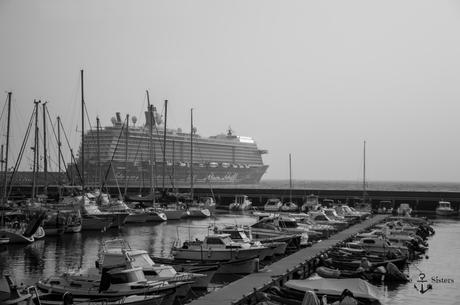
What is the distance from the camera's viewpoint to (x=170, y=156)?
124 meters

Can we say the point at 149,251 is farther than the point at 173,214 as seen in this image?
No

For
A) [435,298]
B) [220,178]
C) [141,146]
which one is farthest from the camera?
[220,178]

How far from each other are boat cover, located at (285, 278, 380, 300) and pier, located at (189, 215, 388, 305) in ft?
4.93

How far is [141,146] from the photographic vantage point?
120938 millimetres

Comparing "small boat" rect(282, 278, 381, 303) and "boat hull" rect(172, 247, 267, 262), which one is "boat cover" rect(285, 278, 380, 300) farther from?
"boat hull" rect(172, 247, 267, 262)

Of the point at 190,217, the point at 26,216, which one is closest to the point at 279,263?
the point at 26,216

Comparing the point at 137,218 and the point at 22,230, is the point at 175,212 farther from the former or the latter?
the point at 22,230

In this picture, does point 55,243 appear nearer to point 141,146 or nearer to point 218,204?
point 218,204

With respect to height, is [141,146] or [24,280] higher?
[141,146]

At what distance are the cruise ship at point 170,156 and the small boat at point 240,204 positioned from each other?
15.8 m

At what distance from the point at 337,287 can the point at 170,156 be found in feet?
341

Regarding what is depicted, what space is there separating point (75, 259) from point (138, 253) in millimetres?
12999

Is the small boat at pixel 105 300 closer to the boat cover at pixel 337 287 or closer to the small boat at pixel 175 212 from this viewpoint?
the boat cover at pixel 337 287
